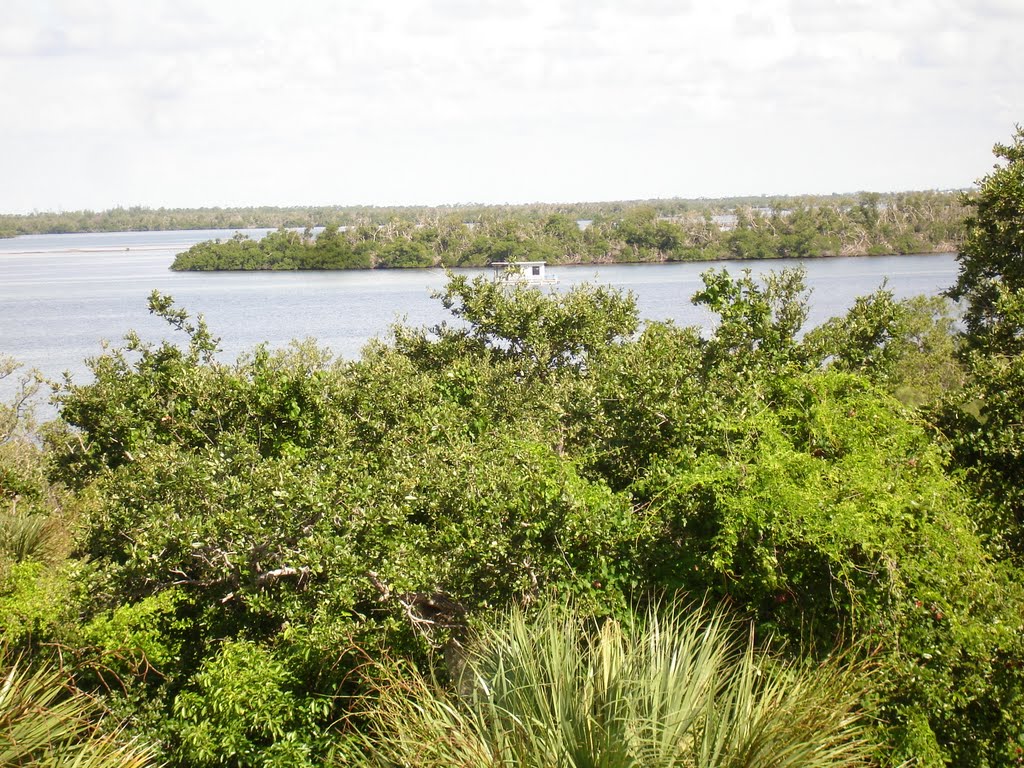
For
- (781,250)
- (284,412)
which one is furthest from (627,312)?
(781,250)

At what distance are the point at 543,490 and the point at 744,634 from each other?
69.5 inches

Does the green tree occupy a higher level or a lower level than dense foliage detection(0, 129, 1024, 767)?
higher

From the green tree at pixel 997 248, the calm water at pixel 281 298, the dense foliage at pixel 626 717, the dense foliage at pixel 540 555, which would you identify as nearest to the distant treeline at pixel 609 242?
the calm water at pixel 281 298

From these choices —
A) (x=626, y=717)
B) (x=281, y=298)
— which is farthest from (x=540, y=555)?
(x=281, y=298)

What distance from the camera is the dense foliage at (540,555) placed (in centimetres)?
586

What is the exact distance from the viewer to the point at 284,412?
10.4m

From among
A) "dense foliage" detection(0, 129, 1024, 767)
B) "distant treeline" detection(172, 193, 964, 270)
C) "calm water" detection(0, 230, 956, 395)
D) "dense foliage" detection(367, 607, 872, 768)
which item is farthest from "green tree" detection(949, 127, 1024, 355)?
"distant treeline" detection(172, 193, 964, 270)

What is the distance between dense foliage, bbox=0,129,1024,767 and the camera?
231 inches

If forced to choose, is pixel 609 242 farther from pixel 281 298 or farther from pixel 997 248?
pixel 997 248

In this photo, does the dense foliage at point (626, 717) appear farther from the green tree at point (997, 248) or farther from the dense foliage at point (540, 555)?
the green tree at point (997, 248)

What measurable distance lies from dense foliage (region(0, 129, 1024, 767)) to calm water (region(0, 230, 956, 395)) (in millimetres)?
26873

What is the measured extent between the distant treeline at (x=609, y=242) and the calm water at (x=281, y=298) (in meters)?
2.32

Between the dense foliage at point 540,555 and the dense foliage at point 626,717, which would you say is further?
the dense foliage at point 540,555

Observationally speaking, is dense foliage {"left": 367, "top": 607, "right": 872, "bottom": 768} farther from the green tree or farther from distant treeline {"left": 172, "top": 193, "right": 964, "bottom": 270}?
distant treeline {"left": 172, "top": 193, "right": 964, "bottom": 270}
